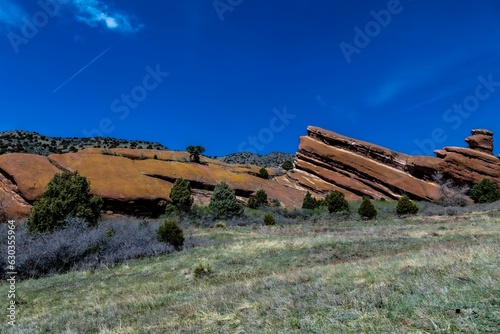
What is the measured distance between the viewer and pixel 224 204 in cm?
3541

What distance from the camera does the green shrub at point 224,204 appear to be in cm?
3519

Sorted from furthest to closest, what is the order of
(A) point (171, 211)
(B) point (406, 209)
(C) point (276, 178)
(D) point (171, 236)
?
(C) point (276, 178)
(B) point (406, 209)
(A) point (171, 211)
(D) point (171, 236)

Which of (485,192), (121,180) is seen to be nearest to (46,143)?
(121,180)

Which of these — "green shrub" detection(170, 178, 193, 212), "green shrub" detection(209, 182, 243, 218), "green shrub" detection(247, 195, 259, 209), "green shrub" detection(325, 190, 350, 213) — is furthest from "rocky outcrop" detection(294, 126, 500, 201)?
"green shrub" detection(170, 178, 193, 212)

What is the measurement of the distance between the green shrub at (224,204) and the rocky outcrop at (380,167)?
2108 centimetres

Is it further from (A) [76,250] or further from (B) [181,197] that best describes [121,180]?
(A) [76,250]

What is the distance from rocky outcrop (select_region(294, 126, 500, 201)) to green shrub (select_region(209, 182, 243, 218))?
69.2 ft

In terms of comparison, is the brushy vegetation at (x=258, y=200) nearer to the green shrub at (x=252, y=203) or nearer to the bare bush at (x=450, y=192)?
the green shrub at (x=252, y=203)

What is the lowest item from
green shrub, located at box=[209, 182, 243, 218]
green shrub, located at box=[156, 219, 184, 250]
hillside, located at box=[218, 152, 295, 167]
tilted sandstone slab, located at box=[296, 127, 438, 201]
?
green shrub, located at box=[156, 219, 184, 250]

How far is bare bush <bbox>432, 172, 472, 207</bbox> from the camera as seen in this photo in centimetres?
4628

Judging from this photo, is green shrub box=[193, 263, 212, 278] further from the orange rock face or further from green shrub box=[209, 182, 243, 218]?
the orange rock face

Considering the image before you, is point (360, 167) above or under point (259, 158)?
under

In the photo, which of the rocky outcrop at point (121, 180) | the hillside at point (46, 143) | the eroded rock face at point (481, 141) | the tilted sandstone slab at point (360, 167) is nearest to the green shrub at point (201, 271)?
the rocky outcrop at point (121, 180)

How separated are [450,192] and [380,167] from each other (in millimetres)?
9992
